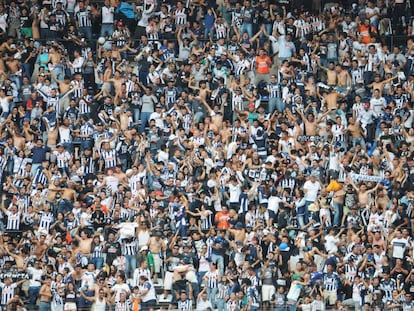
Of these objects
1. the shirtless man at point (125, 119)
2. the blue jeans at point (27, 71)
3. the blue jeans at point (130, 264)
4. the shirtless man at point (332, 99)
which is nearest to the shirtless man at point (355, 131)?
the shirtless man at point (332, 99)

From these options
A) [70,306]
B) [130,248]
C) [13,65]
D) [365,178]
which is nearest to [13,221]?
[130,248]

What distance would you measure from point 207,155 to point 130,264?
4032 mm

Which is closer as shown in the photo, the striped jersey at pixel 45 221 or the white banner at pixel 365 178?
the striped jersey at pixel 45 221

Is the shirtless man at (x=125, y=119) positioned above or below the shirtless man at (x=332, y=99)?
below

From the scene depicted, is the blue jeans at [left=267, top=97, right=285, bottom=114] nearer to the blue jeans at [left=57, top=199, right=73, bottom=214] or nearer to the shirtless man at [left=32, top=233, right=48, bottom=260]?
the blue jeans at [left=57, top=199, right=73, bottom=214]

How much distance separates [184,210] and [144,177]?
1610mm

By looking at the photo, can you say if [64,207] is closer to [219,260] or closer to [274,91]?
[219,260]

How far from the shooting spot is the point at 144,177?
37.7 m

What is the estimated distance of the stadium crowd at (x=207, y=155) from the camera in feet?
115

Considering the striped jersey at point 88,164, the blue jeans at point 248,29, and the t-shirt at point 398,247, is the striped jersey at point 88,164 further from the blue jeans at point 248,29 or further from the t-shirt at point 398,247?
the t-shirt at point 398,247

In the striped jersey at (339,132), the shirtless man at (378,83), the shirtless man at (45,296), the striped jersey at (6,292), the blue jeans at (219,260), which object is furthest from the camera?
the shirtless man at (378,83)

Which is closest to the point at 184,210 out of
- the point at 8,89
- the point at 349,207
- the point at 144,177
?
the point at 144,177

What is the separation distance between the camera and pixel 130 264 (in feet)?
117

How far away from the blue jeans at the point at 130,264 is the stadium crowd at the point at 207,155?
39mm
